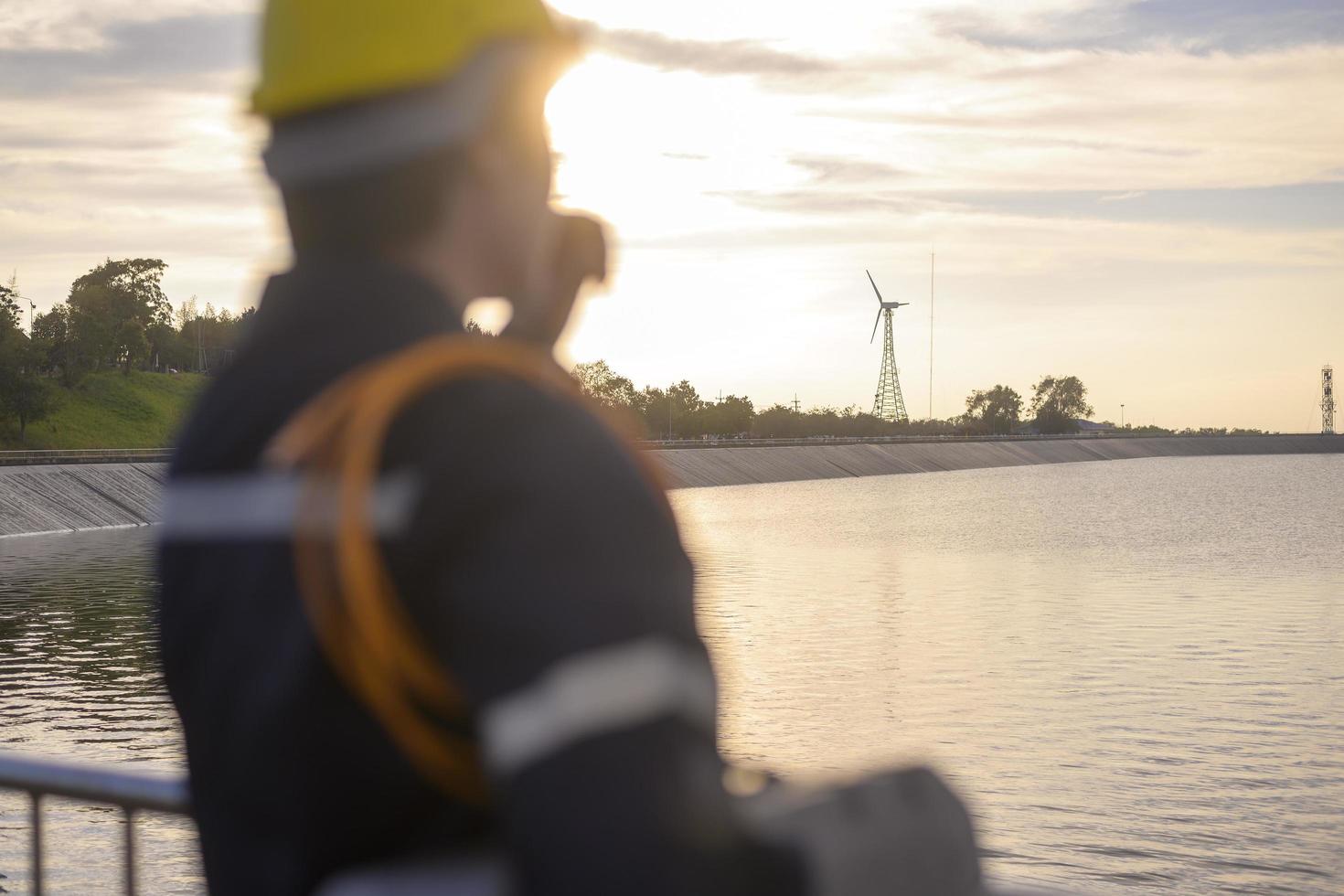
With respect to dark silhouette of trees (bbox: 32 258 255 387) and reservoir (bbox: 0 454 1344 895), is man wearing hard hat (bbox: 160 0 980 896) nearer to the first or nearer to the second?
reservoir (bbox: 0 454 1344 895)

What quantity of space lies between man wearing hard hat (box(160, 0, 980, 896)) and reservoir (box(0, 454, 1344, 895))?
0.72 feet

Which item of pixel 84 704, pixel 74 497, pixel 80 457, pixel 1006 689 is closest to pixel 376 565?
pixel 84 704

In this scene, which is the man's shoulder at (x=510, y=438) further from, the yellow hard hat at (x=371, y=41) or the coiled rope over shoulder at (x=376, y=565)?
the yellow hard hat at (x=371, y=41)

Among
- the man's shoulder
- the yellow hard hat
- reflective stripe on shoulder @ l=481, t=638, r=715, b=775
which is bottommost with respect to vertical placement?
reflective stripe on shoulder @ l=481, t=638, r=715, b=775

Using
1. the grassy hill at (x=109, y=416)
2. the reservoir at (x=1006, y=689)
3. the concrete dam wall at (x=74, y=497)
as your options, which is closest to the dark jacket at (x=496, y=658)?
the reservoir at (x=1006, y=689)

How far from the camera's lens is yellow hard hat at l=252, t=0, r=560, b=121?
159 cm

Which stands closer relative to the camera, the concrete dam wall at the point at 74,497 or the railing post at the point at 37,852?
the railing post at the point at 37,852

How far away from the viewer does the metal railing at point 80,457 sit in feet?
265

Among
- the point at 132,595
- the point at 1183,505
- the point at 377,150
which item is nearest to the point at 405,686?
the point at 377,150

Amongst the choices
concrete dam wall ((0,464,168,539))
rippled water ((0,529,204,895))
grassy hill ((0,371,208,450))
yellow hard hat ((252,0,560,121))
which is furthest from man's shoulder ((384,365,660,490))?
grassy hill ((0,371,208,450))

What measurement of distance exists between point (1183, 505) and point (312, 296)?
12311 cm

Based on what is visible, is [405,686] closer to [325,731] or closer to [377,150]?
[325,731]

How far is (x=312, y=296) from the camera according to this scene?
1632 millimetres

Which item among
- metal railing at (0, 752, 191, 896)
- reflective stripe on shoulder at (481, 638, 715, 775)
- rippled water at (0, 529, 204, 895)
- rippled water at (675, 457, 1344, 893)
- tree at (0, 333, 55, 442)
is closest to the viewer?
reflective stripe on shoulder at (481, 638, 715, 775)
